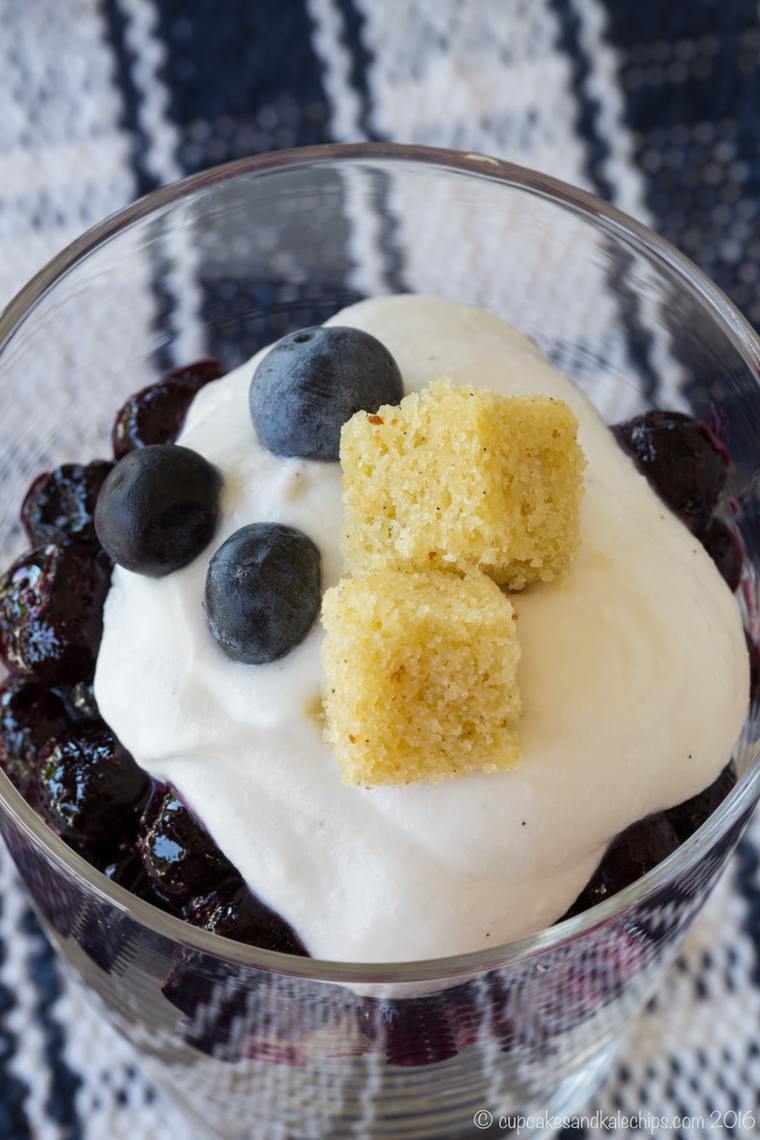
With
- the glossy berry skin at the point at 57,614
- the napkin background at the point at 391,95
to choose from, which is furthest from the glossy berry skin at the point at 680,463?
the napkin background at the point at 391,95

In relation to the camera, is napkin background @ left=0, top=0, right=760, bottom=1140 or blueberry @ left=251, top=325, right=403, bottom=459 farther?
napkin background @ left=0, top=0, right=760, bottom=1140

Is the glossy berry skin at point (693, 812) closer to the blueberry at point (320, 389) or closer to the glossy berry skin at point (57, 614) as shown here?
the blueberry at point (320, 389)

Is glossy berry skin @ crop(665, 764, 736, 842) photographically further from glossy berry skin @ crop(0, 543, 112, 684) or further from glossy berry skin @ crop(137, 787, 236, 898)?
glossy berry skin @ crop(0, 543, 112, 684)

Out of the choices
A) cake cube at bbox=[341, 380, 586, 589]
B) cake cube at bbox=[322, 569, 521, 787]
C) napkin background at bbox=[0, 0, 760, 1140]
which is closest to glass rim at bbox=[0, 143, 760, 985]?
cake cube at bbox=[322, 569, 521, 787]

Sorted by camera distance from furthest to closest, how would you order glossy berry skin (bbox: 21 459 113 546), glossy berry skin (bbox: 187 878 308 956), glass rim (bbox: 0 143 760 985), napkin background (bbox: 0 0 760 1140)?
napkin background (bbox: 0 0 760 1140), glossy berry skin (bbox: 21 459 113 546), glossy berry skin (bbox: 187 878 308 956), glass rim (bbox: 0 143 760 985)

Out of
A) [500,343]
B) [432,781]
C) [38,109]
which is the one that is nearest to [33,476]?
[500,343]
